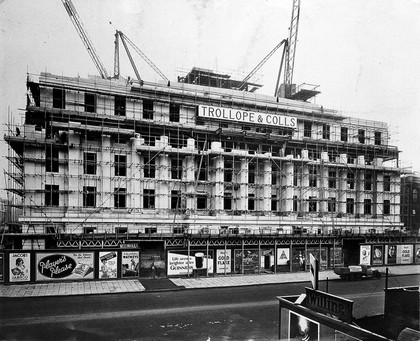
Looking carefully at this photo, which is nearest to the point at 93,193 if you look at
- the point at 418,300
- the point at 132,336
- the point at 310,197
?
the point at 132,336

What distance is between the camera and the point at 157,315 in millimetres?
20047

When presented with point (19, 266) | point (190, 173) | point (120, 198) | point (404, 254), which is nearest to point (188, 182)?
point (190, 173)

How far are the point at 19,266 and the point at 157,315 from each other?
1415cm

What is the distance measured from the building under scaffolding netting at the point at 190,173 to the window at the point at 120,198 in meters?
0.11

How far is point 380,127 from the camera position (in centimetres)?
5312

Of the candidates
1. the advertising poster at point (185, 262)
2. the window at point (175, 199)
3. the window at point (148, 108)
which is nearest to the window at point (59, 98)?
the window at point (148, 108)

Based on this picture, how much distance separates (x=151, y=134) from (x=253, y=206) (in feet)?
50.5

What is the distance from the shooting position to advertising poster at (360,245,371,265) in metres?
38.3

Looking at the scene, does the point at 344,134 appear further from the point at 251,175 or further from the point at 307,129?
the point at 251,175

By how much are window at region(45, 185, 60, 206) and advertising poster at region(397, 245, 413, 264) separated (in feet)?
125

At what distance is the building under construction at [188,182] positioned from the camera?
3397 centimetres

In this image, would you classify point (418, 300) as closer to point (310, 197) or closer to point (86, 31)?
point (310, 197)

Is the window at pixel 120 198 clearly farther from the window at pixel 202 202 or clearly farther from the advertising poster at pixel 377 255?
the advertising poster at pixel 377 255

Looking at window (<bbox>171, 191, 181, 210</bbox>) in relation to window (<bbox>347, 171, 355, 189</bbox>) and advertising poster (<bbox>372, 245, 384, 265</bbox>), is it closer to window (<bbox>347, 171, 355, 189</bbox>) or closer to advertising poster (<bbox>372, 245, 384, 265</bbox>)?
advertising poster (<bbox>372, 245, 384, 265</bbox>)
